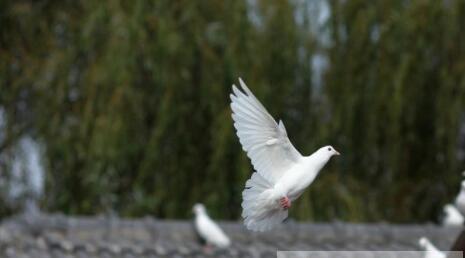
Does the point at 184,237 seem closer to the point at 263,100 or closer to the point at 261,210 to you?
the point at 263,100

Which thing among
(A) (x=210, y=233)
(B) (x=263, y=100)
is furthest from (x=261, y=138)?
(B) (x=263, y=100)

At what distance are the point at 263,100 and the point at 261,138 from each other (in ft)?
21.5

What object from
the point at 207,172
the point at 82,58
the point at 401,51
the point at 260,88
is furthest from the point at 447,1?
the point at 82,58

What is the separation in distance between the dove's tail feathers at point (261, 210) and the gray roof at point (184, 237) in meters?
4.60

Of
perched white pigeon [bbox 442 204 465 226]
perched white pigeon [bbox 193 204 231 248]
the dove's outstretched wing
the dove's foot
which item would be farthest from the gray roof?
the dove's foot

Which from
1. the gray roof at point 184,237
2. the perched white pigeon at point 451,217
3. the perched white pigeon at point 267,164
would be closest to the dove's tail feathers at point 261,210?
the perched white pigeon at point 267,164

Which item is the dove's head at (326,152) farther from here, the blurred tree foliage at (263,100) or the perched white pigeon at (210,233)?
the blurred tree foliage at (263,100)

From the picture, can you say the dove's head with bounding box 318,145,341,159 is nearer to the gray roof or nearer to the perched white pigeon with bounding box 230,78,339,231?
the perched white pigeon with bounding box 230,78,339,231

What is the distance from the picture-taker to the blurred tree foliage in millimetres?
8391

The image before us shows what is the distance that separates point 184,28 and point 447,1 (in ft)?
6.81

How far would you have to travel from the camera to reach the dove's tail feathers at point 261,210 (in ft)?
4.99

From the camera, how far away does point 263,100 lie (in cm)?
819

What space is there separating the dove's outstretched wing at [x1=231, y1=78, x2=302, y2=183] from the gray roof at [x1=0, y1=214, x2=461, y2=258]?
453 centimetres

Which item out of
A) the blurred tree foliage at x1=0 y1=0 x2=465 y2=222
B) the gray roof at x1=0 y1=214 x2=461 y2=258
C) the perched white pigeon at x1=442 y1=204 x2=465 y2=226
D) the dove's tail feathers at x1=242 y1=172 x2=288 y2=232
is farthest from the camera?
the blurred tree foliage at x1=0 y1=0 x2=465 y2=222
